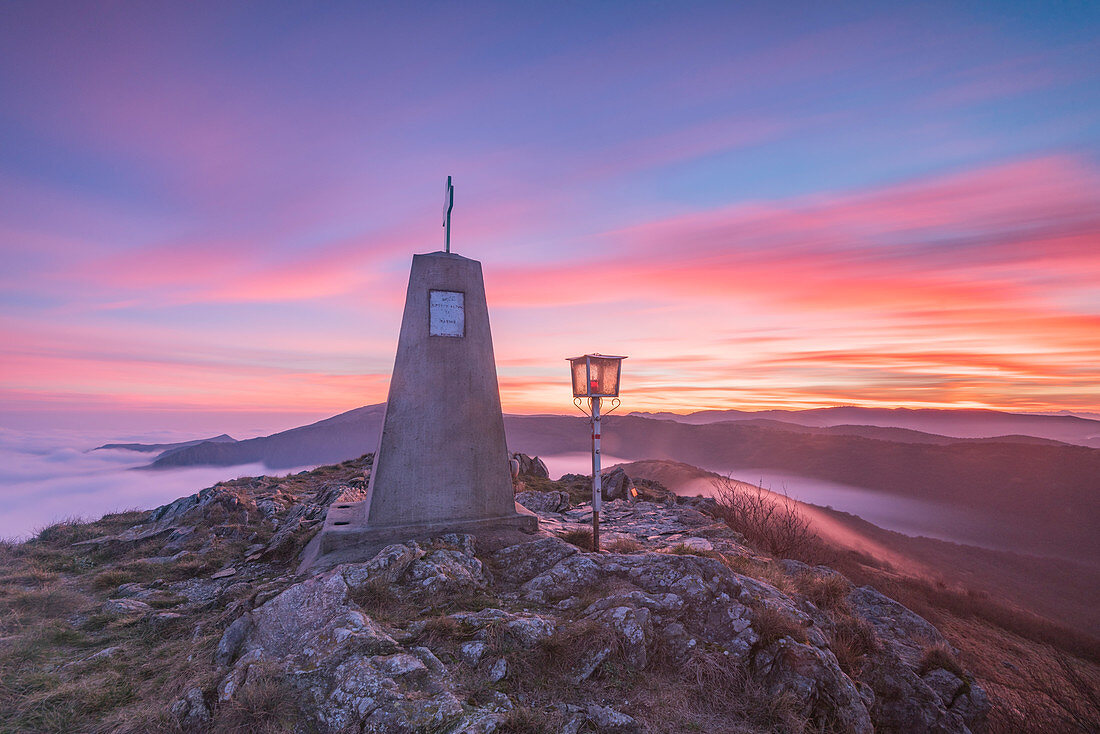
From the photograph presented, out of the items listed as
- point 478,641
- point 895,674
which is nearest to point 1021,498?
point 895,674

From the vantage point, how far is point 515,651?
4.86 meters

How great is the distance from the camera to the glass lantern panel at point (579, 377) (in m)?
8.97

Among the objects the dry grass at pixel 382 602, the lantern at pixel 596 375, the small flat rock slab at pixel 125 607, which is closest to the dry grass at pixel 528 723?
Answer: the dry grass at pixel 382 602

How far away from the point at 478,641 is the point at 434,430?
405 cm

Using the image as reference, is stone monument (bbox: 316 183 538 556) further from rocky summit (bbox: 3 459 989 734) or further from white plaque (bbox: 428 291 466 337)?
rocky summit (bbox: 3 459 989 734)

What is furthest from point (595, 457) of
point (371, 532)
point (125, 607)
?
point (125, 607)

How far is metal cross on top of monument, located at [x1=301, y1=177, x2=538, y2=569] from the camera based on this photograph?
26.4ft

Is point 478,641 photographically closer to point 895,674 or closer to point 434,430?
point 434,430

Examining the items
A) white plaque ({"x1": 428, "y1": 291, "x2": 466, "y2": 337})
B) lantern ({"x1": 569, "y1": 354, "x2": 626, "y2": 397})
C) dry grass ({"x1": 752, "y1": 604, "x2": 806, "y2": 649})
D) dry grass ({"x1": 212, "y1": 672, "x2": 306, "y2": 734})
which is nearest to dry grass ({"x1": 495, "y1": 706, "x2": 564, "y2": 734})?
dry grass ({"x1": 212, "y1": 672, "x2": 306, "y2": 734})

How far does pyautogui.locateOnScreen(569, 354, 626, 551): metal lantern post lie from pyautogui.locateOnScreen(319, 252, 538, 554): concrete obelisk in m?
1.50

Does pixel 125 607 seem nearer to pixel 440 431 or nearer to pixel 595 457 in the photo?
pixel 440 431

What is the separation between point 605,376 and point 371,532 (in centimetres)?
504

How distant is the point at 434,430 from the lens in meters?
8.31

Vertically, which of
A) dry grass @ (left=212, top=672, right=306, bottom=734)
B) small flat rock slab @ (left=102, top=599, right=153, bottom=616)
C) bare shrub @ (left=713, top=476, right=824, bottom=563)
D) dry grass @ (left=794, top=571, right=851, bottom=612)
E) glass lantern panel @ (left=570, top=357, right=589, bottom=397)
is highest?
glass lantern panel @ (left=570, top=357, right=589, bottom=397)
